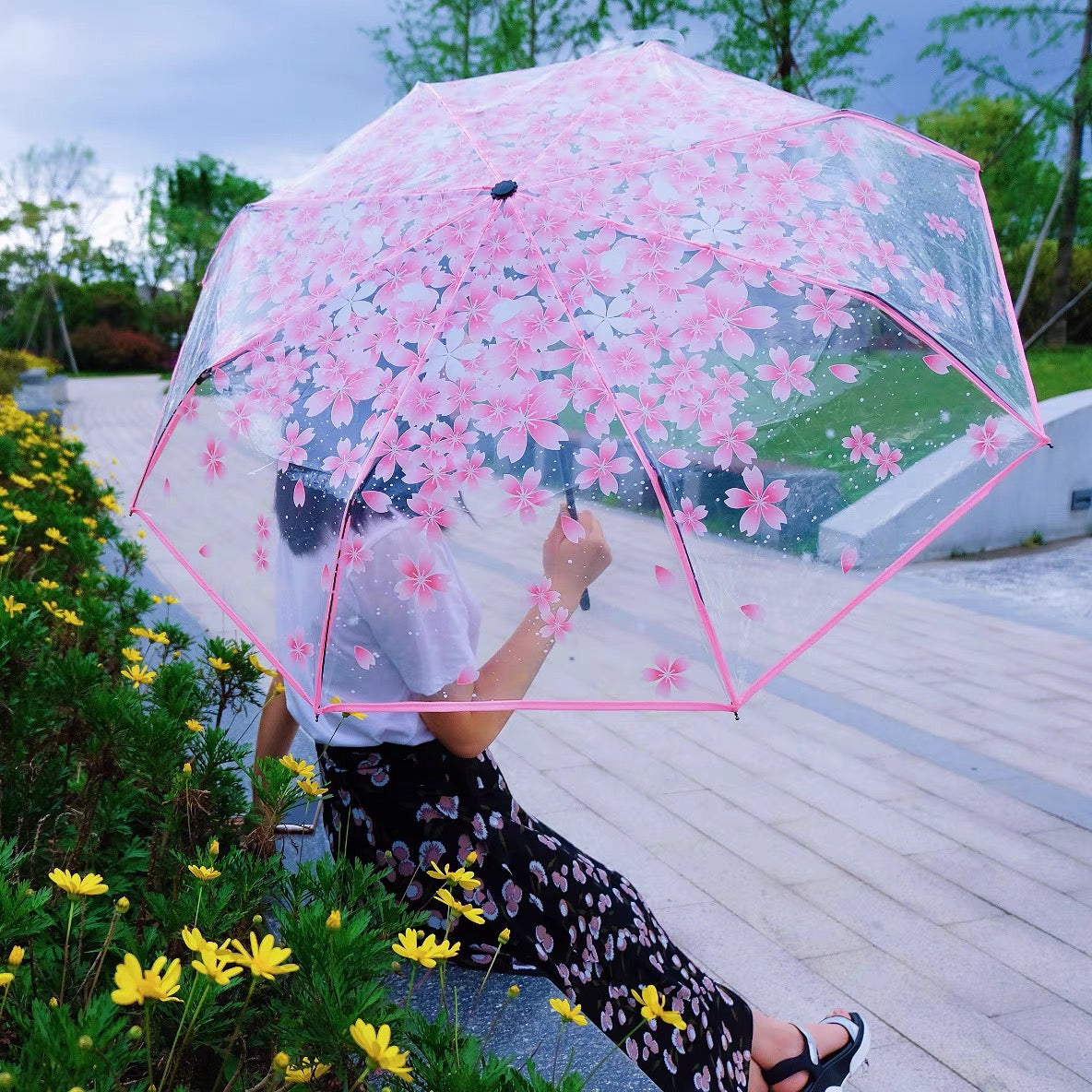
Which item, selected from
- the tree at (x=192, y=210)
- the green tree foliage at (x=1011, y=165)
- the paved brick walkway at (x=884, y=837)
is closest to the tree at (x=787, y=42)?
the green tree foliage at (x=1011, y=165)

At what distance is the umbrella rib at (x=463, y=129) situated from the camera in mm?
1886

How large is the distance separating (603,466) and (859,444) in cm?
42

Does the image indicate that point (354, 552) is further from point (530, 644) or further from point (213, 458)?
point (213, 458)

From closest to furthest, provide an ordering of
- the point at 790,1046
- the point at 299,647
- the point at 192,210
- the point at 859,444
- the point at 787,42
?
the point at 859,444 < the point at 299,647 < the point at 790,1046 < the point at 787,42 < the point at 192,210

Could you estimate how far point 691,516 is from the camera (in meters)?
1.64

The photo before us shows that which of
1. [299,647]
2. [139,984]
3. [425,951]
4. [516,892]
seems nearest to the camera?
[139,984]

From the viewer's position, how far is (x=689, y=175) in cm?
184

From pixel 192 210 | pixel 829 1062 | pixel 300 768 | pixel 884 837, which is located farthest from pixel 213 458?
pixel 192 210

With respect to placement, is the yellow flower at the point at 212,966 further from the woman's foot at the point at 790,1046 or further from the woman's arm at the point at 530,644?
the woman's foot at the point at 790,1046

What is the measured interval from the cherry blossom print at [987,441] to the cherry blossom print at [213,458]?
129 cm

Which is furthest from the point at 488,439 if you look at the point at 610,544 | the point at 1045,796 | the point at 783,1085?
the point at 1045,796

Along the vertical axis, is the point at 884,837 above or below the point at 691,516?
below

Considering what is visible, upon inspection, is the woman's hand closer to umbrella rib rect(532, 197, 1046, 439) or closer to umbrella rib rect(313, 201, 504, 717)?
umbrella rib rect(313, 201, 504, 717)

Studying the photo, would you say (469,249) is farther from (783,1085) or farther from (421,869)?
(783,1085)
